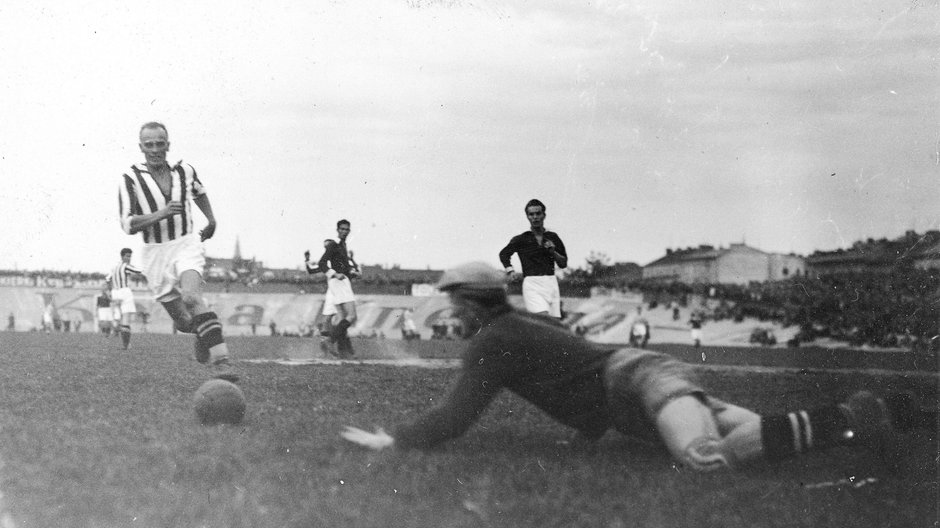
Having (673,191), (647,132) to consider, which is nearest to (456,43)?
(647,132)

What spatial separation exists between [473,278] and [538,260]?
4.91 meters

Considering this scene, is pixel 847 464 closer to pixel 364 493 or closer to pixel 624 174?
pixel 364 493

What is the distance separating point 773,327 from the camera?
19.4 m

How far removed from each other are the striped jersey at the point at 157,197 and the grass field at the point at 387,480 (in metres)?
1.79

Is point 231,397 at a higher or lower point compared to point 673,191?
lower

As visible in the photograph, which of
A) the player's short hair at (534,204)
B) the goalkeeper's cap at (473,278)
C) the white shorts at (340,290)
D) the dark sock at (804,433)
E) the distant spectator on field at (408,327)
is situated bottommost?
the distant spectator on field at (408,327)

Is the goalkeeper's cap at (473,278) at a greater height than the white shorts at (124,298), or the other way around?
the goalkeeper's cap at (473,278)

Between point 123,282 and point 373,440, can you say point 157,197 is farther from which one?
point 123,282

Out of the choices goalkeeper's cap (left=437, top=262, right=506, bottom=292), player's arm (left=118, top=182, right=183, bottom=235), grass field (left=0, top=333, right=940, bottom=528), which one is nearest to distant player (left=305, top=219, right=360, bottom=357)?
player's arm (left=118, top=182, right=183, bottom=235)

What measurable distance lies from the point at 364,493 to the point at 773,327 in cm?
1756

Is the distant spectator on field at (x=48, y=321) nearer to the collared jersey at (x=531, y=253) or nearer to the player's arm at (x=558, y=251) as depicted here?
the collared jersey at (x=531, y=253)

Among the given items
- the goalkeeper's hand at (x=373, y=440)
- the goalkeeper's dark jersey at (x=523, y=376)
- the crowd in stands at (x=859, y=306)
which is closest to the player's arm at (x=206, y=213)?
the goalkeeper's hand at (x=373, y=440)

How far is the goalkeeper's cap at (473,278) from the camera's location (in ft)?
13.1

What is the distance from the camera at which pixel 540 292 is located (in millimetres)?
8914
